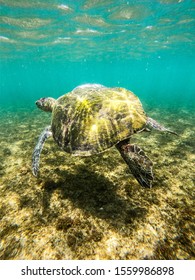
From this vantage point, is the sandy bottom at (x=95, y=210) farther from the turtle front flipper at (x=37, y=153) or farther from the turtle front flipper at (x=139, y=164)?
the turtle front flipper at (x=139, y=164)

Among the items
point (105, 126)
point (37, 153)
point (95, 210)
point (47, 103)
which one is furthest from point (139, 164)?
point (47, 103)

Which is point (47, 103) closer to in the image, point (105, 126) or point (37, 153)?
point (37, 153)

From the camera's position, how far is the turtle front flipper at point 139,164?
3.01m

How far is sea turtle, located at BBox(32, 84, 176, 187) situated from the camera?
10.6ft

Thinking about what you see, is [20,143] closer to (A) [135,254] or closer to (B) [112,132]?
(B) [112,132]

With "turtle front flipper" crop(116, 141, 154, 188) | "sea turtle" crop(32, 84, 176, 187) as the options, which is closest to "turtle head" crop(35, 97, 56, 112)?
"sea turtle" crop(32, 84, 176, 187)

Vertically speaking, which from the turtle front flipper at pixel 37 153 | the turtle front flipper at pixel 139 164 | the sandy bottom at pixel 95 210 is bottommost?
the sandy bottom at pixel 95 210

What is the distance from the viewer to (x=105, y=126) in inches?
132

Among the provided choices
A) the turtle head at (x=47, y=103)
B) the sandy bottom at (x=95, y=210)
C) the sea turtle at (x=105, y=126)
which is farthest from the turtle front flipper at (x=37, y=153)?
the turtle head at (x=47, y=103)

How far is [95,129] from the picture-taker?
11.2 ft

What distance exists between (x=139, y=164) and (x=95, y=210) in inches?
48.9

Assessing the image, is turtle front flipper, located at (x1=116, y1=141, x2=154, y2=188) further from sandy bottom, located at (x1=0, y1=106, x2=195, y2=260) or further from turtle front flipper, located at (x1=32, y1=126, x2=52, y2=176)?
turtle front flipper, located at (x1=32, y1=126, x2=52, y2=176)

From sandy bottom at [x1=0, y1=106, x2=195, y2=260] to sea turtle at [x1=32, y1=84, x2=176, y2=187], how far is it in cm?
72
